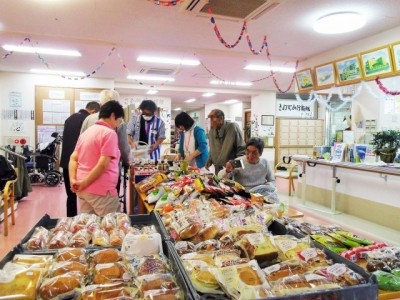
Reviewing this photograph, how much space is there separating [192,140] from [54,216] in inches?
90.4

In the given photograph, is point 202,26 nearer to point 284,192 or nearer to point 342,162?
point 342,162

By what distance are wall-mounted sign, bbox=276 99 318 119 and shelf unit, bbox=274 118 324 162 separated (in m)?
0.53

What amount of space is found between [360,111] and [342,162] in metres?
1.92

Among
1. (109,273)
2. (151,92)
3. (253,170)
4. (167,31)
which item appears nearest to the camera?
(109,273)

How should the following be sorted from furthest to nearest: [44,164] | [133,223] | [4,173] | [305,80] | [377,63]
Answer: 1. [44,164]
2. [305,80]
3. [377,63]
4. [4,173]
5. [133,223]

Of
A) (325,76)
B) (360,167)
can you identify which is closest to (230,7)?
(325,76)

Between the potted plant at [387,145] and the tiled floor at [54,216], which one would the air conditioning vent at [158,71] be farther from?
the potted plant at [387,145]

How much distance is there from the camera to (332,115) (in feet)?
39.6

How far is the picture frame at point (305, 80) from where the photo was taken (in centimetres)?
539

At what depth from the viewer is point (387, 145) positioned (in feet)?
14.6

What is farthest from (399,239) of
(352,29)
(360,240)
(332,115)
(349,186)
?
(332,115)

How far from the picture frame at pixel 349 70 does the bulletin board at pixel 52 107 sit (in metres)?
6.30

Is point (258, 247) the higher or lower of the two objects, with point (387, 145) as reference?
lower

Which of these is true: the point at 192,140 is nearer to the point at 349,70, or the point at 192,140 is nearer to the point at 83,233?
the point at 349,70
